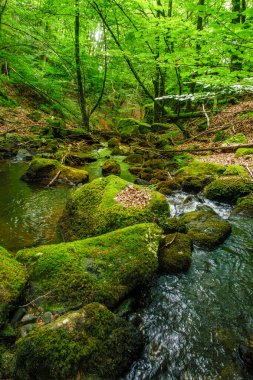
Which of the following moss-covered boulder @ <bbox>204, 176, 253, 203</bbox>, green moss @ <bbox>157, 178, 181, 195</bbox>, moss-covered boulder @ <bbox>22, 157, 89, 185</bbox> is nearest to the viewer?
moss-covered boulder @ <bbox>204, 176, 253, 203</bbox>

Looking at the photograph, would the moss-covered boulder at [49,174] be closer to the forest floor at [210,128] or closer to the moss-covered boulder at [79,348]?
the forest floor at [210,128]

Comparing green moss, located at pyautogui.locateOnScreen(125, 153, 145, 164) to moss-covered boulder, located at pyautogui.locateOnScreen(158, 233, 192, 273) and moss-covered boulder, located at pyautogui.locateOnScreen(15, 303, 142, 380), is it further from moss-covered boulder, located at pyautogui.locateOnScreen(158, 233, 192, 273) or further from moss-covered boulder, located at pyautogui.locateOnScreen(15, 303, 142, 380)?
moss-covered boulder, located at pyautogui.locateOnScreen(15, 303, 142, 380)

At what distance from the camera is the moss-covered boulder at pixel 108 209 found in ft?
16.3

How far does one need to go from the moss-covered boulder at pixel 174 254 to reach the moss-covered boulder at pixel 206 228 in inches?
19.0

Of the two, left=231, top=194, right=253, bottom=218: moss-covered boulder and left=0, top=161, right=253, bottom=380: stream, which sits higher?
left=231, top=194, right=253, bottom=218: moss-covered boulder

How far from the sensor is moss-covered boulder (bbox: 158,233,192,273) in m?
4.19

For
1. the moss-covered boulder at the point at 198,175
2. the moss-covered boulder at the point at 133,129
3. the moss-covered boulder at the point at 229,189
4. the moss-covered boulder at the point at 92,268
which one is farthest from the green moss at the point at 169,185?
Result: the moss-covered boulder at the point at 133,129

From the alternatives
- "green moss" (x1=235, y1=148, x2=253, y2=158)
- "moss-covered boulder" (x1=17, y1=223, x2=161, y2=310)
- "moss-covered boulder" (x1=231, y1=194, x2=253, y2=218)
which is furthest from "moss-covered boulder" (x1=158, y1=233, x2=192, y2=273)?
"green moss" (x1=235, y1=148, x2=253, y2=158)

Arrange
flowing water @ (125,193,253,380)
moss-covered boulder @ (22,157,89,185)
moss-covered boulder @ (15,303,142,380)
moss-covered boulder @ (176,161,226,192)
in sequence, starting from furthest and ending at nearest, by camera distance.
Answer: moss-covered boulder @ (22,157,89,185), moss-covered boulder @ (176,161,226,192), flowing water @ (125,193,253,380), moss-covered boulder @ (15,303,142,380)

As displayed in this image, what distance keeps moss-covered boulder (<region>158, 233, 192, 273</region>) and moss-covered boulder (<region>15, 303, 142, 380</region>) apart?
1.52 metres

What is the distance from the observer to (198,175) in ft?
28.9

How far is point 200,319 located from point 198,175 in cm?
607

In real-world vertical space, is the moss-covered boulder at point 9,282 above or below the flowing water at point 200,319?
above

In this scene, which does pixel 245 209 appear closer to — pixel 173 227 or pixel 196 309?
pixel 173 227
